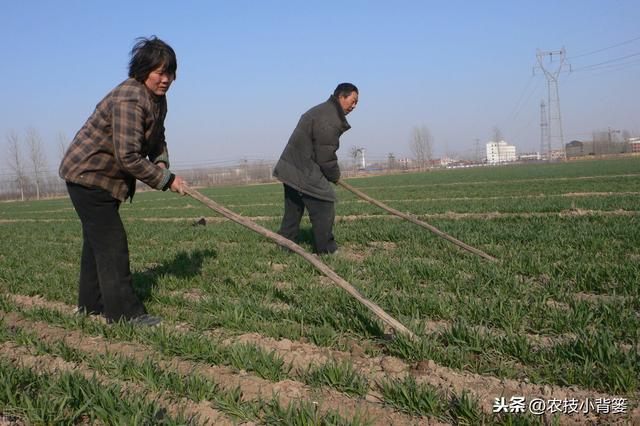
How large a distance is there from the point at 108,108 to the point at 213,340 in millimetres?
2009

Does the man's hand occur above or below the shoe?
above

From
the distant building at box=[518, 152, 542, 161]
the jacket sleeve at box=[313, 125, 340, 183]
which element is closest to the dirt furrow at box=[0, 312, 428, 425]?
the jacket sleeve at box=[313, 125, 340, 183]

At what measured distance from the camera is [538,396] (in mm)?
2332

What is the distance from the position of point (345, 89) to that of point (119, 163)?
3.15m

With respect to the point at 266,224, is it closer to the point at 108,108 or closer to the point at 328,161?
the point at 328,161

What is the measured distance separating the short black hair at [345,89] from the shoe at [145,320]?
11.6ft

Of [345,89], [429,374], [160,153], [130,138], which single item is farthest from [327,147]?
[429,374]

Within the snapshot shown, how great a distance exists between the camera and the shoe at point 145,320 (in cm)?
372

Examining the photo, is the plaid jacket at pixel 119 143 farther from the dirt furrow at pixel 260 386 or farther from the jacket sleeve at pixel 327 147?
the jacket sleeve at pixel 327 147

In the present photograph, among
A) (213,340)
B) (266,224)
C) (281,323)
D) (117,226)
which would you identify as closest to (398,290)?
(281,323)

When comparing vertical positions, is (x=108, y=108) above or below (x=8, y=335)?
above

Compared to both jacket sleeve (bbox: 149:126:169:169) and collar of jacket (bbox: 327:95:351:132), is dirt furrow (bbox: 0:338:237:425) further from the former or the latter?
collar of jacket (bbox: 327:95:351:132)

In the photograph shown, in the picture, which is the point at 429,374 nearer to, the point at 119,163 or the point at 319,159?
the point at 119,163

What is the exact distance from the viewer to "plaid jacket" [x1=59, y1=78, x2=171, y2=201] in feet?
11.5
